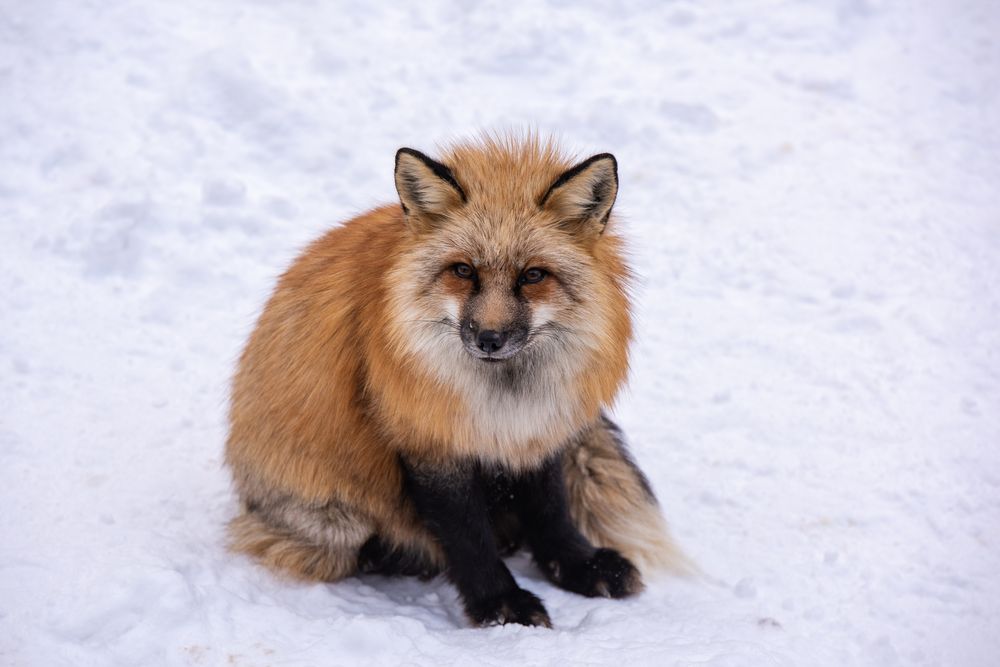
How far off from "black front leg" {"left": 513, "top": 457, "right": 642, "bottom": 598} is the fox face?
0.73m

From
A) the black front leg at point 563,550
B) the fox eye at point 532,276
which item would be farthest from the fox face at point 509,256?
the black front leg at point 563,550

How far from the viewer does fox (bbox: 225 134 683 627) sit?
10.6 ft

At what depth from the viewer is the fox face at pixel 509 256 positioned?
3166 mm

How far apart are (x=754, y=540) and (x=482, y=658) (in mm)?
1683

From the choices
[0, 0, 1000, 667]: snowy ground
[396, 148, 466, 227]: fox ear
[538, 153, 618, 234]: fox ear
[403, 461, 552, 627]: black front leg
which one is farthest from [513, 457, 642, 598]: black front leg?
[396, 148, 466, 227]: fox ear

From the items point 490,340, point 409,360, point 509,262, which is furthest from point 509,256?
point 409,360

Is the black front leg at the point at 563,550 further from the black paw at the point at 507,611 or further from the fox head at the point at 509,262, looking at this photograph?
the fox head at the point at 509,262

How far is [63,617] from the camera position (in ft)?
10.3

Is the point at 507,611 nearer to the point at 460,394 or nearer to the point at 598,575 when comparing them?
the point at 598,575

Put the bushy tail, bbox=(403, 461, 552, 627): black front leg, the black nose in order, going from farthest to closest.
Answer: the bushy tail
bbox=(403, 461, 552, 627): black front leg
the black nose

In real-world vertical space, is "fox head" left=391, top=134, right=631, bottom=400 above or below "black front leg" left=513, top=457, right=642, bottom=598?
above

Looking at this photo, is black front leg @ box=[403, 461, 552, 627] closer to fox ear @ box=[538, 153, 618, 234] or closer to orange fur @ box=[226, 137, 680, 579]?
orange fur @ box=[226, 137, 680, 579]

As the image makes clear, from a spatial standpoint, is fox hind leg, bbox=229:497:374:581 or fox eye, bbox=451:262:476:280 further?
Result: fox hind leg, bbox=229:497:374:581

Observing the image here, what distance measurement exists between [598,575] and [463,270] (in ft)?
5.16
